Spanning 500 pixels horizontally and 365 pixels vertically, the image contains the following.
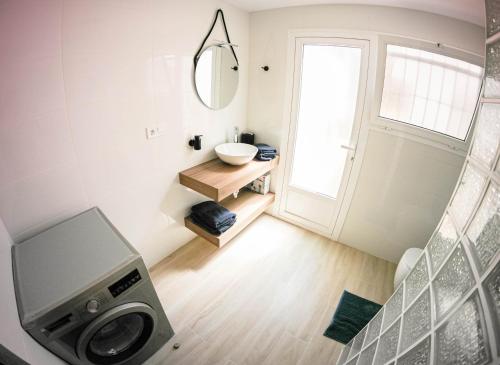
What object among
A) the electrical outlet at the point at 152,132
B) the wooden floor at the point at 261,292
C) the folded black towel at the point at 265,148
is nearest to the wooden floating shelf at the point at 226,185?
the folded black towel at the point at 265,148

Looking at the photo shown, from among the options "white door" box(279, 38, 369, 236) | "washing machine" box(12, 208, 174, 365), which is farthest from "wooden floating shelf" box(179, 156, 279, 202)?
"washing machine" box(12, 208, 174, 365)

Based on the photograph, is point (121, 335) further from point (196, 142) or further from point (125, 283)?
point (196, 142)

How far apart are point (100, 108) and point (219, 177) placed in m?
1.03

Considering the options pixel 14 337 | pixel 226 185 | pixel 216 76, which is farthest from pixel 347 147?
pixel 14 337

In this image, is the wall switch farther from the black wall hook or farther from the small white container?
the small white container

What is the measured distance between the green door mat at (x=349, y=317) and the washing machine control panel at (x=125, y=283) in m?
1.47

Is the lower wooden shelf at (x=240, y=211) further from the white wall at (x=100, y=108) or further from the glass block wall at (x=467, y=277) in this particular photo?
the glass block wall at (x=467, y=277)

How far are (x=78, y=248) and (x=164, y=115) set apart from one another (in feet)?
3.67

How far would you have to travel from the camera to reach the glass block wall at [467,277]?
2.07ft

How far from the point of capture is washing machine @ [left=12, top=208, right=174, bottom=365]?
3.24 feet

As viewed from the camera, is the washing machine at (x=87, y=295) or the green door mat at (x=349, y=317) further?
the green door mat at (x=349, y=317)

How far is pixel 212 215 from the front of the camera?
2.16 m

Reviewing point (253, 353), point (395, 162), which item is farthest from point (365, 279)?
point (253, 353)

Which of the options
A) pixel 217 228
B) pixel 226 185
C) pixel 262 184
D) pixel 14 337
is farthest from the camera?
pixel 262 184
